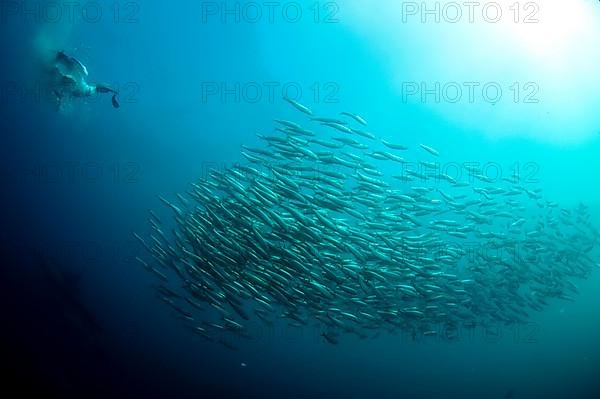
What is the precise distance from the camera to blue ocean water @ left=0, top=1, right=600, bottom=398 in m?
7.43

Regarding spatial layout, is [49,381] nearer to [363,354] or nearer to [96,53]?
[96,53]

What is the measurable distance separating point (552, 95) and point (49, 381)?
1439cm

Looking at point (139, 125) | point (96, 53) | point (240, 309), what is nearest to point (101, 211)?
point (139, 125)

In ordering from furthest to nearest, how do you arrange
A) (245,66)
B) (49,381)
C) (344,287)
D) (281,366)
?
(281,366), (49,381), (245,66), (344,287)

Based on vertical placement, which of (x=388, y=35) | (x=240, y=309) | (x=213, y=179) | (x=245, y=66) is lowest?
(x=240, y=309)

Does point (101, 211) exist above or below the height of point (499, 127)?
below

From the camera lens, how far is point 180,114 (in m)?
8.41

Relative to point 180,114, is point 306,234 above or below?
below

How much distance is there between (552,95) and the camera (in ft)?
30.1

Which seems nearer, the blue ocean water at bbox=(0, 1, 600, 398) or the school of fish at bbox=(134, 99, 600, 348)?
the school of fish at bbox=(134, 99, 600, 348)

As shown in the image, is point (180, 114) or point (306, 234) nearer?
point (306, 234)

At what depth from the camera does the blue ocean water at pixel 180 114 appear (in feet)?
24.4

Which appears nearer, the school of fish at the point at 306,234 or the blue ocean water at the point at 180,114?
the school of fish at the point at 306,234

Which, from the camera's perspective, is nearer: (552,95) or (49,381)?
(552,95)
